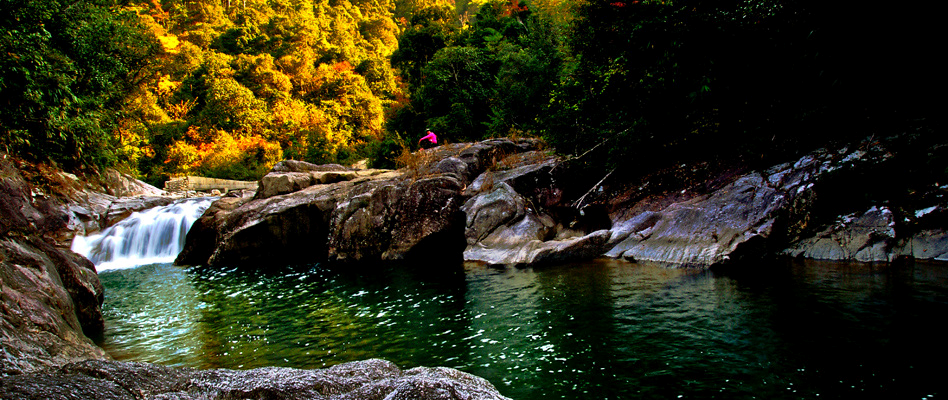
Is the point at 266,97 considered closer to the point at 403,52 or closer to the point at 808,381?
the point at 403,52

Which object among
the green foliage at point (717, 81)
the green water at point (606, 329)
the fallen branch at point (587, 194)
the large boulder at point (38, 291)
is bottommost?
the green water at point (606, 329)

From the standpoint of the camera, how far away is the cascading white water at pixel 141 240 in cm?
1939

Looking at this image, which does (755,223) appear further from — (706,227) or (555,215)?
(555,215)

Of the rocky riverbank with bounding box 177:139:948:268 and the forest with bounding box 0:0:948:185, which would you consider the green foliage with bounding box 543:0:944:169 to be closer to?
the forest with bounding box 0:0:948:185

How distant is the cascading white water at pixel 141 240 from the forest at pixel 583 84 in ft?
11.1

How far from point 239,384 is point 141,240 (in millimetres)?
20533

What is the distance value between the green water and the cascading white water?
30.8 feet

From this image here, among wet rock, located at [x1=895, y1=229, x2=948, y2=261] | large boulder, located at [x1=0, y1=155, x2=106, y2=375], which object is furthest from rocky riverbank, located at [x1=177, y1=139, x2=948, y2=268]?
large boulder, located at [x1=0, y1=155, x2=106, y2=375]

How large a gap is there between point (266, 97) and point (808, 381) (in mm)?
44249

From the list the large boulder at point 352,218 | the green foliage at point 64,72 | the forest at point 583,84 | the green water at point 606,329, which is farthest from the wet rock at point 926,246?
the green foliage at point 64,72

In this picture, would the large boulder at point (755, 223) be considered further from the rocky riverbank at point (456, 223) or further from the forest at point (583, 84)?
the forest at point (583, 84)

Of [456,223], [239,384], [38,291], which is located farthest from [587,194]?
[38,291]

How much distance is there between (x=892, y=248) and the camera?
9508 millimetres

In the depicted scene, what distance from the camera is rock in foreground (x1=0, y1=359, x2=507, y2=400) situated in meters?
3.26
